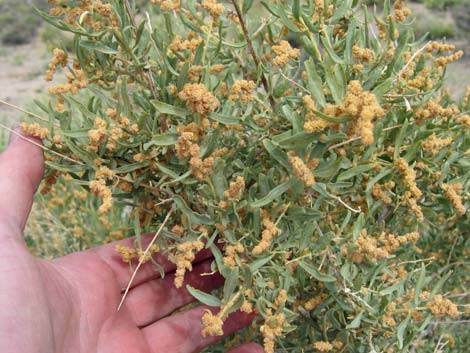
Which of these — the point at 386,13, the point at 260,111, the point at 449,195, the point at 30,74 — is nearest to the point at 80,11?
the point at 260,111

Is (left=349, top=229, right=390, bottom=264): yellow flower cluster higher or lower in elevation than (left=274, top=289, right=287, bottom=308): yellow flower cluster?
higher

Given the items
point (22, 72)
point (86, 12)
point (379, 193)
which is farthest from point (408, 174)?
point (22, 72)

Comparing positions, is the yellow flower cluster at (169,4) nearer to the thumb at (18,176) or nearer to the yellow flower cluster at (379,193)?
the thumb at (18,176)

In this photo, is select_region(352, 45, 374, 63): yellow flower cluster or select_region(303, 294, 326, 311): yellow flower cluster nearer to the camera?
select_region(352, 45, 374, 63): yellow flower cluster

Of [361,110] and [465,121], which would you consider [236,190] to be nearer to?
[361,110]

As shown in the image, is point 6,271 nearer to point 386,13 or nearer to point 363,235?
point 363,235

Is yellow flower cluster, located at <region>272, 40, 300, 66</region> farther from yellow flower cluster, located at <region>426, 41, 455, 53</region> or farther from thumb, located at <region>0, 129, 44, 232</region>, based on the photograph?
thumb, located at <region>0, 129, 44, 232</region>

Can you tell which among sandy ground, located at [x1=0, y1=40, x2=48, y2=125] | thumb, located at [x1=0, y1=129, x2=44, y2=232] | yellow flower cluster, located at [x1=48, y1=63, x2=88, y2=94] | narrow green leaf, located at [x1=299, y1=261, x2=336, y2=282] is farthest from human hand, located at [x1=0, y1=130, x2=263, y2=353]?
sandy ground, located at [x1=0, y1=40, x2=48, y2=125]
